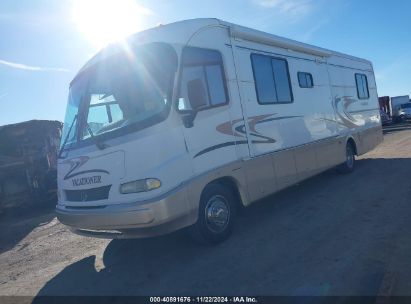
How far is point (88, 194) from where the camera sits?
5.63 m

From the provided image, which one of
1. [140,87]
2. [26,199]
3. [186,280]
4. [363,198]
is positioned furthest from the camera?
[26,199]

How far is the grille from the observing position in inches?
213

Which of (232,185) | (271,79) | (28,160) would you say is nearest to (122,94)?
(232,185)

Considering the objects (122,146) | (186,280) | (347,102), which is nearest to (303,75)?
(347,102)

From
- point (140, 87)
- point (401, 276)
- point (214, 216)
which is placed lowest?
point (401, 276)

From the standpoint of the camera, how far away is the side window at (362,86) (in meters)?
12.5

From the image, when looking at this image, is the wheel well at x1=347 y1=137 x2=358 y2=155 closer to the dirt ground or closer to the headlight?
the dirt ground

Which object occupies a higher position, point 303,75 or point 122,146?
point 303,75

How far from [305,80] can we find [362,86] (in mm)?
4811

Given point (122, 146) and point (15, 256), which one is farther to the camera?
point (15, 256)

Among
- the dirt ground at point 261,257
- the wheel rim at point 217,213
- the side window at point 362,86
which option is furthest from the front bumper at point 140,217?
the side window at point 362,86

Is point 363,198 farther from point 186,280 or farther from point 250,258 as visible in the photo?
point 186,280

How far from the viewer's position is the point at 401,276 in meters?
4.30

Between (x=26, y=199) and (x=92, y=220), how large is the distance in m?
8.78
